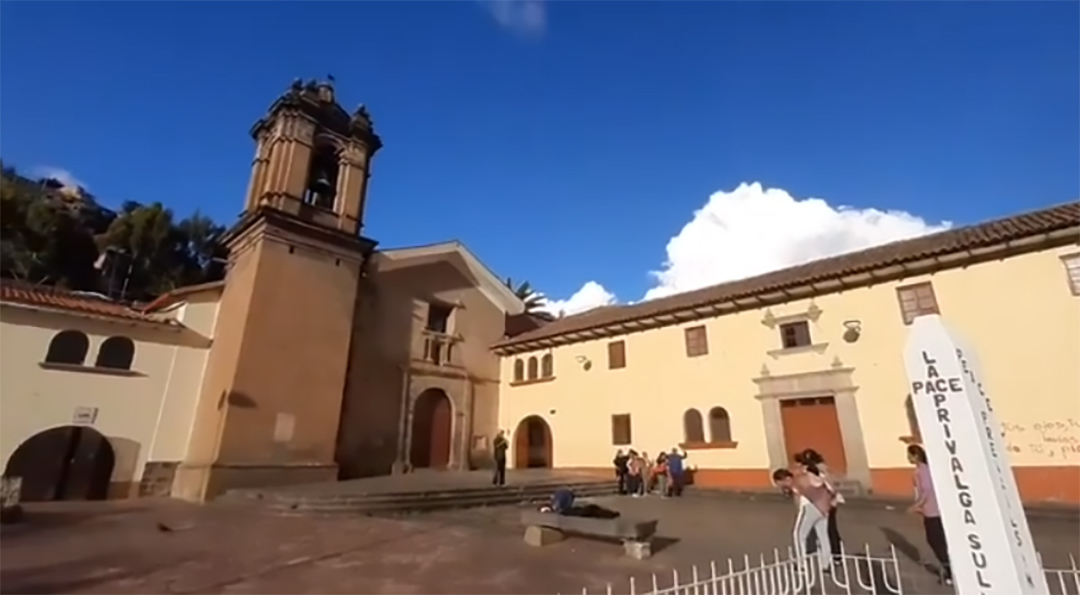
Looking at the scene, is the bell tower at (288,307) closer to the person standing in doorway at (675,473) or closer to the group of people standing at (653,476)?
the group of people standing at (653,476)

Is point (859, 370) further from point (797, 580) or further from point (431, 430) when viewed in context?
point (431, 430)

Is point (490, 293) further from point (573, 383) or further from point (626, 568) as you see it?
point (626, 568)

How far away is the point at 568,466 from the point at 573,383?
3.01 meters

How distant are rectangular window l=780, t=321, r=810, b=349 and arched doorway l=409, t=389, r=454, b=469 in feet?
39.1

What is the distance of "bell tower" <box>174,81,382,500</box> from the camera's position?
1377cm

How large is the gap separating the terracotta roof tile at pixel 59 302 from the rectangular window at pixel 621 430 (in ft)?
45.2

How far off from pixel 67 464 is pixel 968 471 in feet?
61.5

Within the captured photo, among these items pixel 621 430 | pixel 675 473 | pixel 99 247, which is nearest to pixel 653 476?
pixel 675 473

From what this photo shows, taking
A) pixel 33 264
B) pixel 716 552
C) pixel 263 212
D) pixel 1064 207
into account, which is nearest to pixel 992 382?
pixel 1064 207

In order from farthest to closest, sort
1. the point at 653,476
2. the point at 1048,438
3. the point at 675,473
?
the point at 653,476 < the point at 675,473 < the point at 1048,438

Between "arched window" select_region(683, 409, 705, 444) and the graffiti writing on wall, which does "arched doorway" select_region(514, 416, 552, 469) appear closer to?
"arched window" select_region(683, 409, 705, 444)

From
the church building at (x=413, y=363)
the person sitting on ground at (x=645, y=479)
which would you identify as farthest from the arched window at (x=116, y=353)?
the person sitting on ground at (x=645, y=479)

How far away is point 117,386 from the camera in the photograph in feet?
44.9

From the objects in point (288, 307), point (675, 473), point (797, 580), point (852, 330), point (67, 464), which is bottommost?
point (797, 580)
